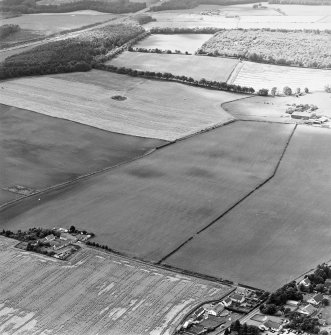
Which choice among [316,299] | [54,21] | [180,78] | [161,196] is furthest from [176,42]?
[316,299]

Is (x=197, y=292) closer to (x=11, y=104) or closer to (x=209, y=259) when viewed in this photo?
(x=209, y=259)

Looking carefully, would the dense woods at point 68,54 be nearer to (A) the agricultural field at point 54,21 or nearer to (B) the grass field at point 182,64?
(B) the grass field at point 182,64

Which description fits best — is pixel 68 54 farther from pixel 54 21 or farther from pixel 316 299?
pixel 316 299

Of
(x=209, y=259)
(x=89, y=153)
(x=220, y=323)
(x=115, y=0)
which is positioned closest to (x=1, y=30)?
(x=115, y=0)

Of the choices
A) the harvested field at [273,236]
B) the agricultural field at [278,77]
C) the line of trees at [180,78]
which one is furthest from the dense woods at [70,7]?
the harvested field at [273,236]

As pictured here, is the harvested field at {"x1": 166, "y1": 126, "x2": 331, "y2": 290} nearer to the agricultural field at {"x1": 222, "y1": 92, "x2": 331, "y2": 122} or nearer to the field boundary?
the field boundary
